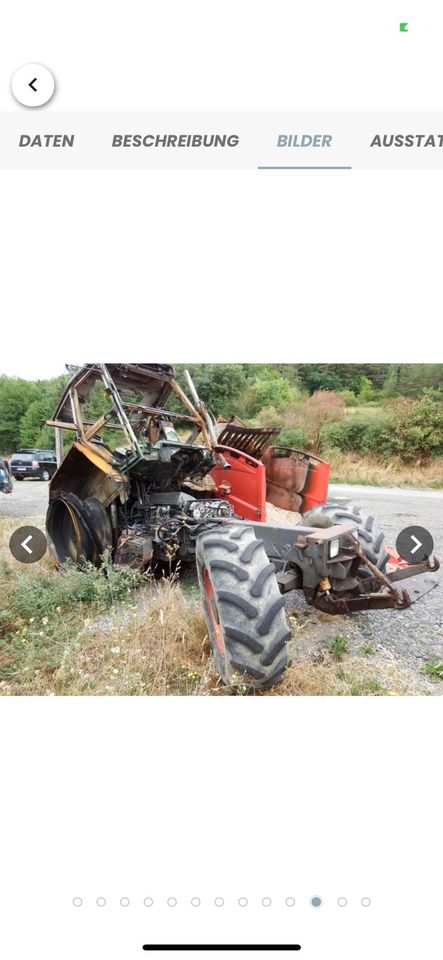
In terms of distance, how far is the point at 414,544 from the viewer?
2.46 m

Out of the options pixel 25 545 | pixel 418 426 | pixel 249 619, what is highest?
pixel 418 426

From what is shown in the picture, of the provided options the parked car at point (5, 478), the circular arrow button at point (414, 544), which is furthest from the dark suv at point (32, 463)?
the circular arrow button at point (414, 544)

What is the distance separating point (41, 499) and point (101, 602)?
58 cm

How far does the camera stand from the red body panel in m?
3.21

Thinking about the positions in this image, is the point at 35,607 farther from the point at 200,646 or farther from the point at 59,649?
the point at 200,646

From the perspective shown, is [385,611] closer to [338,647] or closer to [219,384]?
[338,647]

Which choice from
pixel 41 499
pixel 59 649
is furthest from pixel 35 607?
pixel 41 499

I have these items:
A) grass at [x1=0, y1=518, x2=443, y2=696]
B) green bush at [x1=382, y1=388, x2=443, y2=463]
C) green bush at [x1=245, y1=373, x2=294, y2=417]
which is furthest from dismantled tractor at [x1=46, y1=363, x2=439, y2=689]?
green bush at [x1=382, y1=388, x2=443, y2=463]

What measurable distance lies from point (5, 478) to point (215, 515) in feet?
3.91

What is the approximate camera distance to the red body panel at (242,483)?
3207 mm

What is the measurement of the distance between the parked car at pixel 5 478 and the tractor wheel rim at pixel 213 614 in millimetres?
971

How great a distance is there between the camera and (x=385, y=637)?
2.65 meters

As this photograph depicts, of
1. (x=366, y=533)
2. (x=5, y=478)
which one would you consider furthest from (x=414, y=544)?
(x=5, y=478)

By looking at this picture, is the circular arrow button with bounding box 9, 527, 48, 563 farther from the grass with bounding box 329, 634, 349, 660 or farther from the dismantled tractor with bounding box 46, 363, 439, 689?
the grass with bounding box 329, 634, 349, 660
